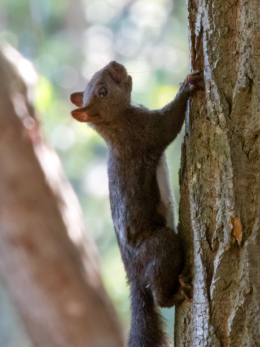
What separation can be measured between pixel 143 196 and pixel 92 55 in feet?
10.9

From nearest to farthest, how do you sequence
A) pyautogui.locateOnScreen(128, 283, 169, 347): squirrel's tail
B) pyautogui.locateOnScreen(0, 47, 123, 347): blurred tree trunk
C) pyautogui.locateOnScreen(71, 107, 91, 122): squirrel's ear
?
pyautogui.locateOnScreen(128, 283, 169, 347): squirrel's tail
pyautogui.locateOnScreen(71, 107, 91, 122): squirrel's ear
pyautogui.locateOnScreen(0, 47, 123, 347): blurred tree trunk

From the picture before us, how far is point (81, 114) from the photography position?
3066mm

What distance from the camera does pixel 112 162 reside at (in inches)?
114

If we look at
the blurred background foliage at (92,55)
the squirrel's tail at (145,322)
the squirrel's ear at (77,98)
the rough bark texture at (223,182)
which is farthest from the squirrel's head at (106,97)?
the blurred background foliage at (92,55)

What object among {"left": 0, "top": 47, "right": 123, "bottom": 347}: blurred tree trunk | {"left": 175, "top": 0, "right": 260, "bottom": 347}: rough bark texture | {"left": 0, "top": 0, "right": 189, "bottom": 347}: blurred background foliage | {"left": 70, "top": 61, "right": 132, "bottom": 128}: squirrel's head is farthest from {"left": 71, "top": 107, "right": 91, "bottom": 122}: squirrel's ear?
{"left": 0, "top": 0, "right": 189, "bottom": 347}: blurred background foliage

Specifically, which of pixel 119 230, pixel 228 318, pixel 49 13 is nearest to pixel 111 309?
pixel 119 230

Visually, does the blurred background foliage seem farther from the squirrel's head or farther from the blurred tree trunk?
the squirrel's head

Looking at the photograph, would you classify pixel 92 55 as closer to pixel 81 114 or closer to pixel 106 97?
pixel 106 97

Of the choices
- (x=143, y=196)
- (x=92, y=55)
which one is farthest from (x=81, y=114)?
(x=92, y=55)

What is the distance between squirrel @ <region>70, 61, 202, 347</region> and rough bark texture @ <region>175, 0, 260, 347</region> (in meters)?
0.16

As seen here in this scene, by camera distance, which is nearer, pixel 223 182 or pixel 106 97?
pixel 223 182

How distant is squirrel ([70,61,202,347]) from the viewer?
2295 millimetres

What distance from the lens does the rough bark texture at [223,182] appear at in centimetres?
176

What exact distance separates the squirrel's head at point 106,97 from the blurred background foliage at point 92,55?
1936 millimetres
